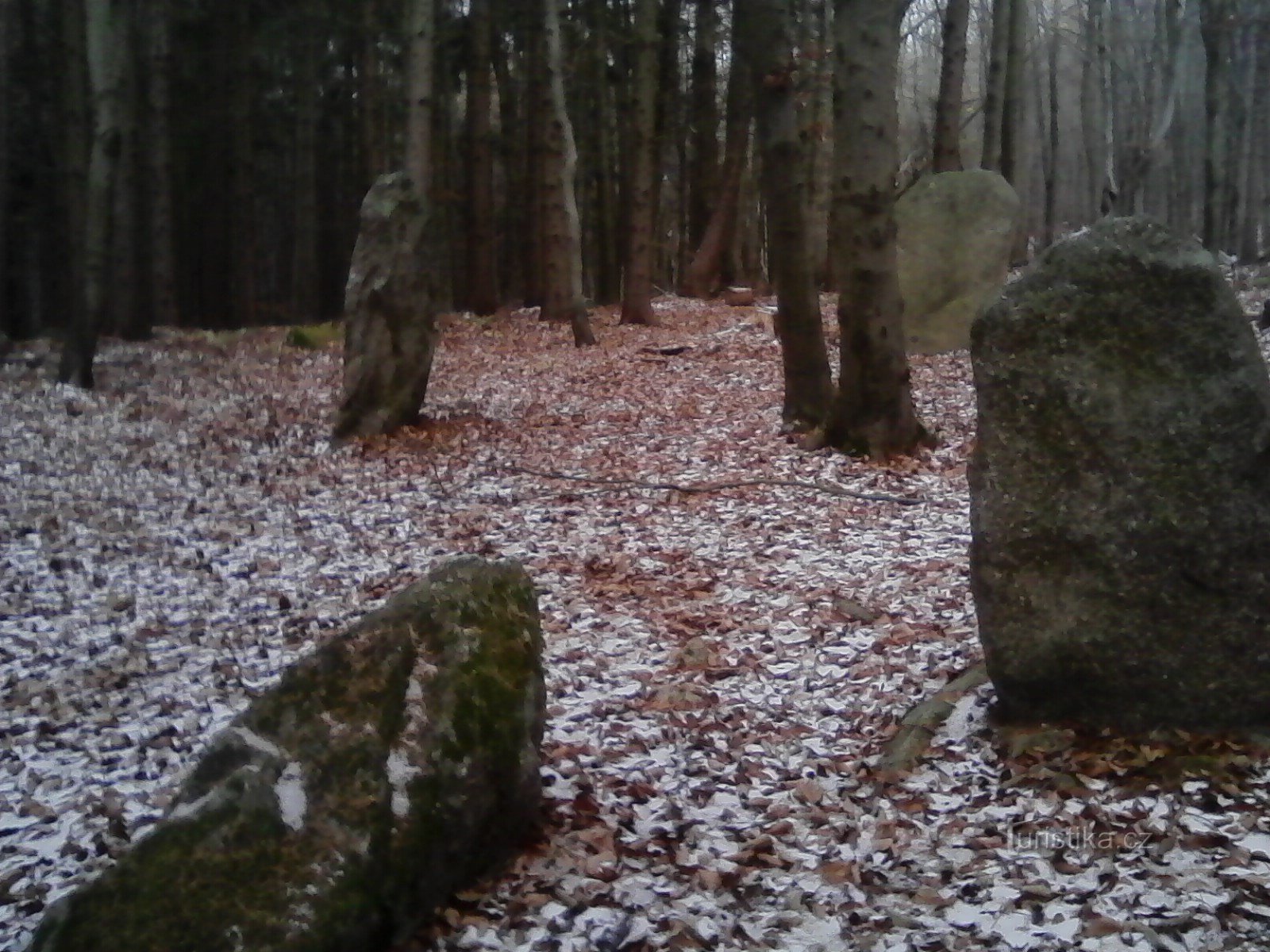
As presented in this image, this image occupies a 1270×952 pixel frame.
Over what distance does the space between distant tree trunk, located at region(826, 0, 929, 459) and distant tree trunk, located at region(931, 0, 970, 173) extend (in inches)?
292

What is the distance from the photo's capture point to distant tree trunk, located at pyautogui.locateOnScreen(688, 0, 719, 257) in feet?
73.6

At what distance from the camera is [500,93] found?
81.3ft

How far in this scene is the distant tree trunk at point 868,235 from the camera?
942 centimetres

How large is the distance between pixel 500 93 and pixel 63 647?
67.5 ft

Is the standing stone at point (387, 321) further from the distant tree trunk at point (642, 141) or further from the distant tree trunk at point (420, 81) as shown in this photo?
the distant tree trunk at point (642, 141)

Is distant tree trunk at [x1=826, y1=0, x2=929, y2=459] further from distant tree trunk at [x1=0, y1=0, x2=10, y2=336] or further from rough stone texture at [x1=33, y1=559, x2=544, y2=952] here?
distant tree trunk at [x1=0, y1=0, x2=10, y2=336]

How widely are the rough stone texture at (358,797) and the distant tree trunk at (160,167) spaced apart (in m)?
18.2

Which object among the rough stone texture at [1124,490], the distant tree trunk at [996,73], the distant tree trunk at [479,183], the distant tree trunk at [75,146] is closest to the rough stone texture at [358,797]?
the rough stone texture at [1124,490]

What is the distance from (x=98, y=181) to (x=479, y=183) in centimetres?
939

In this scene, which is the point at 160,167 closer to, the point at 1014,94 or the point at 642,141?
the point at 642,141

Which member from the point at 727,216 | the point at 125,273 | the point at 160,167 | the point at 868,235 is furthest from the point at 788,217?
the point at 160,167

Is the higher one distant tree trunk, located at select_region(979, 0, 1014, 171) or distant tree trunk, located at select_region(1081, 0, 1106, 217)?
distant tree trunk, located at select_region(1081, 0, 1106, 217)

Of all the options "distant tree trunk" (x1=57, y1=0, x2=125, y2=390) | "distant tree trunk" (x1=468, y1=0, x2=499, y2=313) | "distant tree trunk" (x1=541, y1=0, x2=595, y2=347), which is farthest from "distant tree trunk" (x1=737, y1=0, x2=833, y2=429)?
"distant tree trunk" (x1=468, y1=0, x2=499, y2=313)

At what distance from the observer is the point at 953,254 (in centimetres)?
1509
